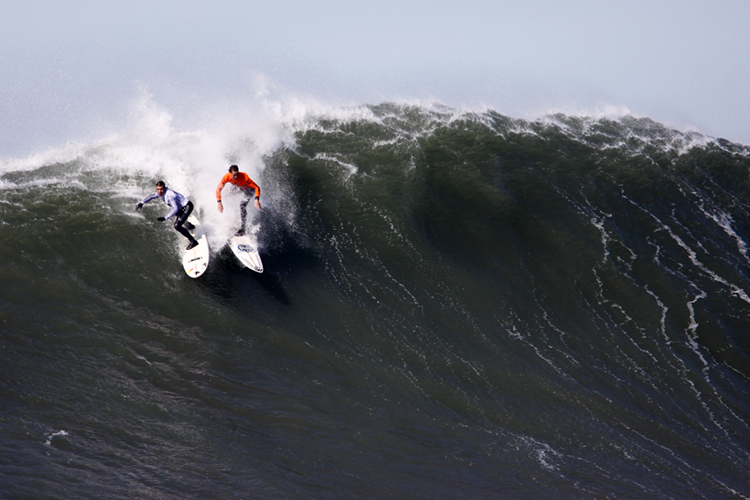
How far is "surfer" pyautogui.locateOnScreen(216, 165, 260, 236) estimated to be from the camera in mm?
10547

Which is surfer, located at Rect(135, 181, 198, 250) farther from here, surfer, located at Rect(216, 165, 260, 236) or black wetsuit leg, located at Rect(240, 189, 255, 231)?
black wetsuit leg, located at Rect(240, 189, 255, 231)

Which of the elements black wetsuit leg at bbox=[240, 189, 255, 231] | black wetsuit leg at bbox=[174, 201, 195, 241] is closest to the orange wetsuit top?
black wetsuit leg at bbox=[240, 189, 255, 231]

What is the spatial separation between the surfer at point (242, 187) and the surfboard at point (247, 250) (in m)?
0.18

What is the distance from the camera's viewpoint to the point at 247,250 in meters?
10.6

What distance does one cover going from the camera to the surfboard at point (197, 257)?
1012cm

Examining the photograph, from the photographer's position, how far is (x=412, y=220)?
12195 millimetres

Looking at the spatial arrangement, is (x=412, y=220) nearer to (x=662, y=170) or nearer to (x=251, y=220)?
(x=251, y=220)

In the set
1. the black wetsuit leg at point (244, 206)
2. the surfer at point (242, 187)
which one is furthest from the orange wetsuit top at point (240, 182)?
the black wetsuit leg at point (244, 206)

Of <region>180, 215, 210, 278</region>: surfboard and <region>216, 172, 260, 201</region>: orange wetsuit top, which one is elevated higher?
<region>216, 172, 260, 201</region>: orange wetsuit top

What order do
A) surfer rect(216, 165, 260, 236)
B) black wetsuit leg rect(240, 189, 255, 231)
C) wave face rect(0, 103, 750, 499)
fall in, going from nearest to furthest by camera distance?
wave face rect(0, 103, 750, 499) → surfer rect(216, 165, 260, 236) → black wetsuit leg rect(240, 189, 255, 231)

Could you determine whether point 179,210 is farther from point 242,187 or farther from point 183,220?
point 242,187

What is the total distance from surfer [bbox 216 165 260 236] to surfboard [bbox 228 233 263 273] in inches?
A: 7.2

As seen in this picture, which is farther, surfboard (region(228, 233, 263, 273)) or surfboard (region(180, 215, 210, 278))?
surfboard (region(228, 233, 263, 273))

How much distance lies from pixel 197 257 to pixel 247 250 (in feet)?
3.08
